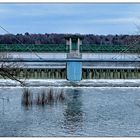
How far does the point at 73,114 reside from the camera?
308 inches

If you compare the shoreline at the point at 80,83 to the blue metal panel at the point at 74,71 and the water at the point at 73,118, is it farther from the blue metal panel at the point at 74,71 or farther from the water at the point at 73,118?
the water at the point at 73,118

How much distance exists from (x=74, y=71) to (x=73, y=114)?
Answer: 26.8 ft

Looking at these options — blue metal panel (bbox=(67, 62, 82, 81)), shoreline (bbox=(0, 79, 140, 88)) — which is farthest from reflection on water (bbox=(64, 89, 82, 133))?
blue metal panel (bbox=(67, 62, 82, 81))

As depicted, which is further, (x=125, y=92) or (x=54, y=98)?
(x=125, y=92)

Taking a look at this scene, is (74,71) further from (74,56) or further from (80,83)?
(74,56)

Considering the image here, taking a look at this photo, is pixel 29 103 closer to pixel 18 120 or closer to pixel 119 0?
pixel 18 120

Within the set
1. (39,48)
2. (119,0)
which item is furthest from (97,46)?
(119,0)

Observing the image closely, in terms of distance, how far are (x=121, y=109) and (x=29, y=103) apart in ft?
6.20

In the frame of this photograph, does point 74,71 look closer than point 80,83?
No

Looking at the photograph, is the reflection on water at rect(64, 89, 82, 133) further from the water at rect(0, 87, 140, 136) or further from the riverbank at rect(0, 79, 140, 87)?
the riverbank at rect(0, 79, 140, 87)

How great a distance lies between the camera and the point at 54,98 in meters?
9.80

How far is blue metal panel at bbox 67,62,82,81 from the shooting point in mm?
15944

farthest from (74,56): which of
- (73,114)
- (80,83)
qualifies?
(73,114)

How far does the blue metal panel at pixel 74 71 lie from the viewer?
52.3ft
